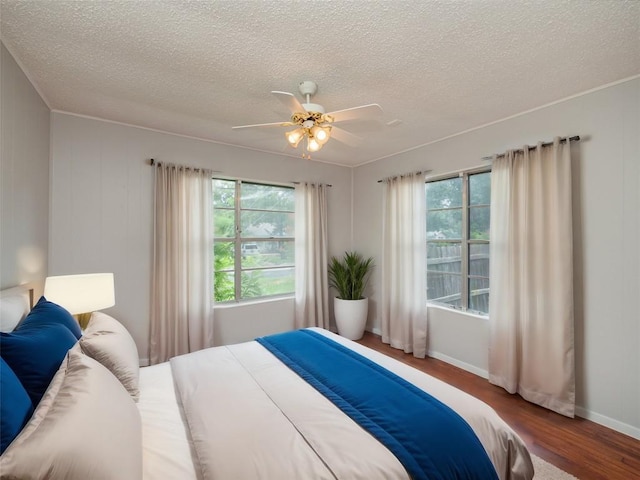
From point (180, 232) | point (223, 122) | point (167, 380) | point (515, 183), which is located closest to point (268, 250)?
point (180, 232)

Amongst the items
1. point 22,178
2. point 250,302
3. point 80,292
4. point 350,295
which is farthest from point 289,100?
point 350,295

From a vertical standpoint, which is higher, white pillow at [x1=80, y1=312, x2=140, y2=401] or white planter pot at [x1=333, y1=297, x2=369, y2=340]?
white pillow at [x1=80, y1=312, x2=140, y2=401]

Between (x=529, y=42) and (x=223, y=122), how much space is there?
2.58 metres

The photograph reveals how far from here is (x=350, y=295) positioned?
13.9 ft

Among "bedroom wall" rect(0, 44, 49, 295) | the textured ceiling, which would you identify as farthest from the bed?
the textured ceiling

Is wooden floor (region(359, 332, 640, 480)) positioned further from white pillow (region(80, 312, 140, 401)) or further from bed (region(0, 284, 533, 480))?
white pillow (region(80, 312, 140, 401))

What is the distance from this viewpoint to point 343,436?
1256 millimetres

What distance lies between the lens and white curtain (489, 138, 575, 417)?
7.84ft

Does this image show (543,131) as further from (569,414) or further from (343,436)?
(343,436)

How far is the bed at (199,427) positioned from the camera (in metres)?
0.88

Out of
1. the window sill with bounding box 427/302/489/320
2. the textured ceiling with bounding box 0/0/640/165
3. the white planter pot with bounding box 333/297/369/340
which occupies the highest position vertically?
the textured ceiling with bounding box 0/0/640/165

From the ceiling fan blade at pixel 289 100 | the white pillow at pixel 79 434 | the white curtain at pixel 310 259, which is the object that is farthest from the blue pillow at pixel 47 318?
the white curtain at pixel 310 259

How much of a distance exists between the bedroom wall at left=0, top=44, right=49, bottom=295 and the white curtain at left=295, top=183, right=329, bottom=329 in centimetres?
265

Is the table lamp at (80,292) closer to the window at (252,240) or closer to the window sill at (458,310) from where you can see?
the window at (252,240)
